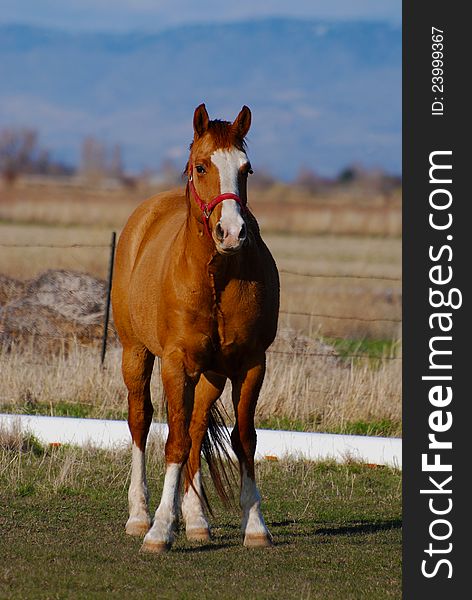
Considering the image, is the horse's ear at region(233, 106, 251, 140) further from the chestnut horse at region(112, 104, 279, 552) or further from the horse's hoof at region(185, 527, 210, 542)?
the horse's hoof at region(185, 527, 210, 542)

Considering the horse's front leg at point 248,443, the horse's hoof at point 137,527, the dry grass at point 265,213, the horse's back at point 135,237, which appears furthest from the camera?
the dry grass at point 265,213

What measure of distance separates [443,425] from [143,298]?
229 centimetres

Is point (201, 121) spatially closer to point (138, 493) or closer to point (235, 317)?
point (235, 317)

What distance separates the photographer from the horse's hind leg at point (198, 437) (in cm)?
774

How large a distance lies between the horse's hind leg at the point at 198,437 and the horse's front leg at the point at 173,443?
0.48 m

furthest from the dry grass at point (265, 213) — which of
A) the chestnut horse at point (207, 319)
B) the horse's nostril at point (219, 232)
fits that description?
the horse's nostril at point (219, 232)

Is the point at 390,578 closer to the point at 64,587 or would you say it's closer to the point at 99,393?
the point at 64,587

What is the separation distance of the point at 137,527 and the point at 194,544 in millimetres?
468

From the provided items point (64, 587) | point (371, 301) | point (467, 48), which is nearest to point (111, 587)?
point (64, 587)

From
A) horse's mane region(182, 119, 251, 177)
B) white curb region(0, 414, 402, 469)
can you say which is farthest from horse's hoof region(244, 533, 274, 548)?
white curb region(0, 414, 402, 469)

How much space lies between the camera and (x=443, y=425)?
21.8 ft

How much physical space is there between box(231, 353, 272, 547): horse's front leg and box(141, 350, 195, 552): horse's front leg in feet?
1.03

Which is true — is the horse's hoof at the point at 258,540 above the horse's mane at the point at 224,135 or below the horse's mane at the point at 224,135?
below

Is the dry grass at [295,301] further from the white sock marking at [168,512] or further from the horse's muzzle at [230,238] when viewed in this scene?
the horse's muzzle at [230,238]
